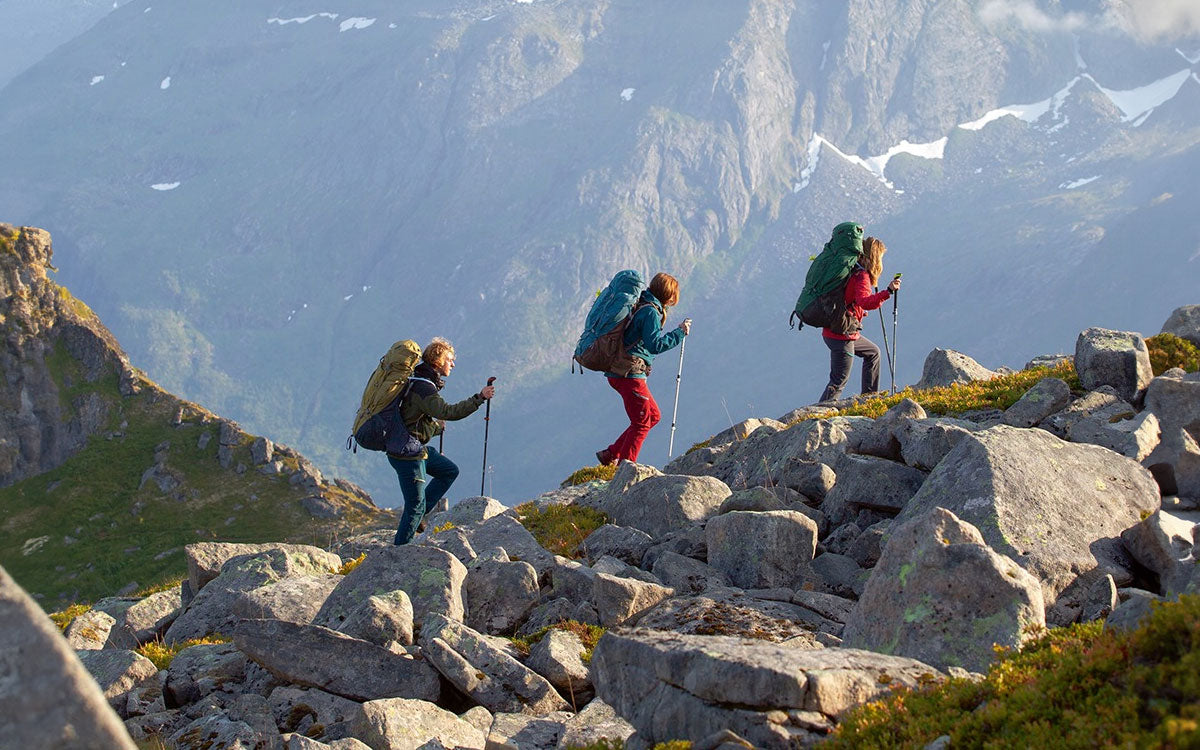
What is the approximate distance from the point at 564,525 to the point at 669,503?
263cm

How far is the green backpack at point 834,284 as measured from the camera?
2412cm

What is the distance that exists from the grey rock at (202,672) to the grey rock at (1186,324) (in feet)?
59.6

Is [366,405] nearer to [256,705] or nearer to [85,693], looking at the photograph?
[256,705]

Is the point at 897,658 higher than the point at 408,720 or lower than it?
higher

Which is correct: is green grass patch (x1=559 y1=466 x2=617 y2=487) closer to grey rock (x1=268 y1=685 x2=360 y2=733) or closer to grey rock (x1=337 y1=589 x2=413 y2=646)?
grey rock (x1=337 y1=589 x2=413 y2=646)

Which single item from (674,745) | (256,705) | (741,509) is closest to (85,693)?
(674,745)

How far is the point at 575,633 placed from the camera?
1237cm

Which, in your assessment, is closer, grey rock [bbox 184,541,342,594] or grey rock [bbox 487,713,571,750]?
grey rock [bbox 487,713,571,750]

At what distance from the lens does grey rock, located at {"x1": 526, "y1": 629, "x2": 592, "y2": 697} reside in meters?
11.3

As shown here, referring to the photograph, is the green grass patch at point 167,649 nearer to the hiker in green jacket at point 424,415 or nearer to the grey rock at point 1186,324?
the hiker in green jacket at point 424,415

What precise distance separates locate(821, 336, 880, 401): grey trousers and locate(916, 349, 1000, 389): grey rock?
4.18ft

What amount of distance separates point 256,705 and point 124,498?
135 m

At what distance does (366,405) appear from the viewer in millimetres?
17672

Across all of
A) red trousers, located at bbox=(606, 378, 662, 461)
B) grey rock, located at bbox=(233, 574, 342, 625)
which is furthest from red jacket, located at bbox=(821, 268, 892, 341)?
grey rock, located at bbox=(233, 574, 342, 625)
